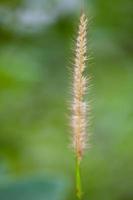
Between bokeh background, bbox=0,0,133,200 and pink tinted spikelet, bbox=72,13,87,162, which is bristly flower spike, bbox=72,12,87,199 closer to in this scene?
pink tinted spikelet, bbox=72,13,87,162

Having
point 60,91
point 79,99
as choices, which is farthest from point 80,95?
point 60,91

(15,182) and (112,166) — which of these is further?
(112,166)

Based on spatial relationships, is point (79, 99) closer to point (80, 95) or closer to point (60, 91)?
point (80, 95)

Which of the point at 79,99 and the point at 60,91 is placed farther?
the point at 60,91

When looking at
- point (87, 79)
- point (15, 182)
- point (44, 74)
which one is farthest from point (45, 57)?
point (87, 79)

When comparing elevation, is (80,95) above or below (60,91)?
below

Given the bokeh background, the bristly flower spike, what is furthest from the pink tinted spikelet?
the bokeh background

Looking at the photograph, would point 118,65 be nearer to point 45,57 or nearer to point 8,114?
point 45,57
